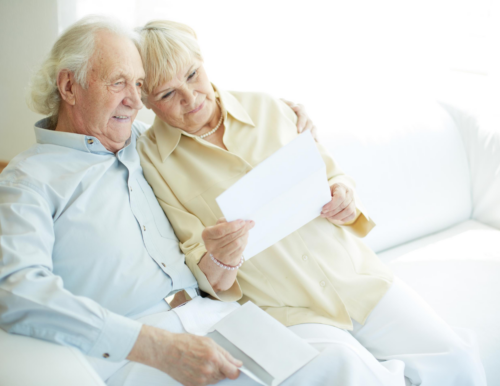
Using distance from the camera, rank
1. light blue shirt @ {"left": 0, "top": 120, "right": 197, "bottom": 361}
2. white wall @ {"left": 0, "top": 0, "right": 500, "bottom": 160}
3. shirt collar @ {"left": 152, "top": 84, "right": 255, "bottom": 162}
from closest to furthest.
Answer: light blue shirt @ {"left": 0, "top": 120, "right": 197, "bottom": 361} < shirt collar @ {"left": 152, "top": 84, "right": 255, "bottom": 162} < white wall @ {"left": 0, "top": 0, "right": 500, "bottom": 160}

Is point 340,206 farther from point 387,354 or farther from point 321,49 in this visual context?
point 321,49

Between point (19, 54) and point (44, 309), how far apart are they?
136 centimetres

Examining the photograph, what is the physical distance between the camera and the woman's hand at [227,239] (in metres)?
1.12

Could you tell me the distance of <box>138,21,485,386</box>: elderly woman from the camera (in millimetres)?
1334

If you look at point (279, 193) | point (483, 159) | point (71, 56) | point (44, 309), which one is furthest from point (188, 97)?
point (483, 159)

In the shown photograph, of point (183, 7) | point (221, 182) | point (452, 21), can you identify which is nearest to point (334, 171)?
point (221, 182)

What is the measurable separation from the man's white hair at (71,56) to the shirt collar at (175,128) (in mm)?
276

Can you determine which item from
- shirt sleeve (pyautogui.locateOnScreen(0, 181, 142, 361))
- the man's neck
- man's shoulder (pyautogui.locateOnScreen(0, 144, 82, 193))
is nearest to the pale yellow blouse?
the man's neck

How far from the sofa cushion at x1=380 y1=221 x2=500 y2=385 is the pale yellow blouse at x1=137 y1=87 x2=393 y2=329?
33 centimetres

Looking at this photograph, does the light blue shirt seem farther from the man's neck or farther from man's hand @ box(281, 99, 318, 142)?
man's hand @ box(281, 99, 318, 142)

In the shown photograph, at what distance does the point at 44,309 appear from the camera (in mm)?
950

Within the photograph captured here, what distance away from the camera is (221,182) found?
1.43 meters

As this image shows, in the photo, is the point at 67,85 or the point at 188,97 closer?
the point at 67,85

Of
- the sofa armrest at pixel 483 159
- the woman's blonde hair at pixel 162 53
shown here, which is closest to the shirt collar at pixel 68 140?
the woman's blonde hair at pixel 162 53
